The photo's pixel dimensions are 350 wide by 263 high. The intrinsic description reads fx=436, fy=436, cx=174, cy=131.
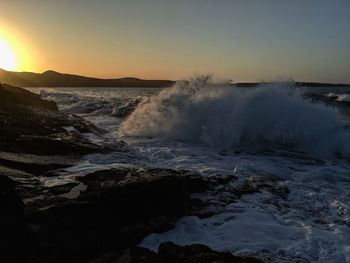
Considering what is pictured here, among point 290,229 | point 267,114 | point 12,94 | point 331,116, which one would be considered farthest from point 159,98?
point 290,229

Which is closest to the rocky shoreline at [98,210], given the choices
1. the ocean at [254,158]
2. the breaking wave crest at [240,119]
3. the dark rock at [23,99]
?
the ocean at [254,158]

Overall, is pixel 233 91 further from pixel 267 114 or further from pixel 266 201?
pixel 266 201

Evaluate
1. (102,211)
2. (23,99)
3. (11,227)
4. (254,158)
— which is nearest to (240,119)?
(254,158)

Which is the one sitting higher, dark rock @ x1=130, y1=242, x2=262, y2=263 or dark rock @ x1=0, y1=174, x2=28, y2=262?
dark rock @ x1=0, y1=174, x2=28, y2=262

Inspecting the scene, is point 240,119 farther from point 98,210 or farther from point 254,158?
point 98,210

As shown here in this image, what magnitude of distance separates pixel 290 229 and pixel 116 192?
7.66 feet

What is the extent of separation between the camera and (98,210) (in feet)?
17.4

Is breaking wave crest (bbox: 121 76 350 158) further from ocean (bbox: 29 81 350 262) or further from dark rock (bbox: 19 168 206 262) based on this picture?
dark rock (bbox: 19 168 206 262)

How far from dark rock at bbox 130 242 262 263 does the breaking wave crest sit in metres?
8.81

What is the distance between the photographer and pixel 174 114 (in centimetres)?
1658

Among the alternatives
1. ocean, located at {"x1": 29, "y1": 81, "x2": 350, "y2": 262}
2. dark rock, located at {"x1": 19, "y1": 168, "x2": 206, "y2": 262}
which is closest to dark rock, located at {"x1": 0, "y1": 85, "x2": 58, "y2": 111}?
ocean, located at {"x1": 29, "y1": 81, "x2": 350, "y2": 262}

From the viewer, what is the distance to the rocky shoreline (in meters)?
4.30

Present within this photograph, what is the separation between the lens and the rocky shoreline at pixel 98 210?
4305 millimetres

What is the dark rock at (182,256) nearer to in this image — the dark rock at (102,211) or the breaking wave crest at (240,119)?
the dark rock at (102,211)
